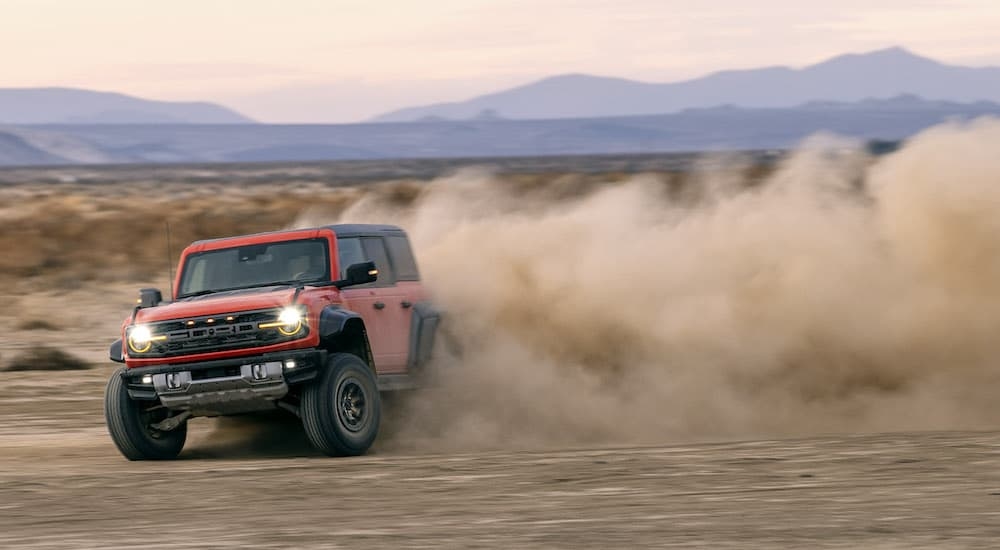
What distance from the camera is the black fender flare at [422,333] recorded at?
12.3 meters

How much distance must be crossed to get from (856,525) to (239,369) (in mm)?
5076

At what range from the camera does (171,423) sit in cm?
1151

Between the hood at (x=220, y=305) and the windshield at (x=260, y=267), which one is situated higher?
the windshield at (x=260, y=267)

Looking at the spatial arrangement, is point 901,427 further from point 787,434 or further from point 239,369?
point 239,369

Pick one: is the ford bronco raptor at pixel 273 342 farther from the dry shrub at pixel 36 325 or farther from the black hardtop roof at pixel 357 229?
the dry shrub at pixel 36 325

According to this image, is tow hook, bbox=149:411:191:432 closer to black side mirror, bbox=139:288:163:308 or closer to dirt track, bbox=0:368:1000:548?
dirt track, bbox=0:368:1000:548

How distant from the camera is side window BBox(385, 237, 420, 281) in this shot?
1258 cm

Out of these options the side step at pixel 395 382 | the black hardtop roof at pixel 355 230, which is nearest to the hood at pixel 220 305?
the black hardtop roof at pixel 355 230

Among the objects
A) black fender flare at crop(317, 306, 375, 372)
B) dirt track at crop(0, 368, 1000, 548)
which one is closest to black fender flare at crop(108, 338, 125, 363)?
dirt track at crop(0, 368, 1000, 548)

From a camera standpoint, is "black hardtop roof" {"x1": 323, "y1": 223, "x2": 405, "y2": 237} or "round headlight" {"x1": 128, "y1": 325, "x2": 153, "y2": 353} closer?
"round headlight" {"x1": 128, "y1": 325, "x2": 153, "y2": 353}

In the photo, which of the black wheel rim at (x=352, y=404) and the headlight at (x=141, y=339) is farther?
the headlight at (x=141, y=339)

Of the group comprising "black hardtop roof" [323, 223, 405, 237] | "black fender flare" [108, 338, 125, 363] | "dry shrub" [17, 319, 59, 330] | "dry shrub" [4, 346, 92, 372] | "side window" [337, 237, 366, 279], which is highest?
"black hardtop roof" [323, 223, 405, 237]

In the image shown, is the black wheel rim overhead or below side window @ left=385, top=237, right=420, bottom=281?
below

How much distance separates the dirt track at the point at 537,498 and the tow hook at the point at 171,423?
1.06ft
